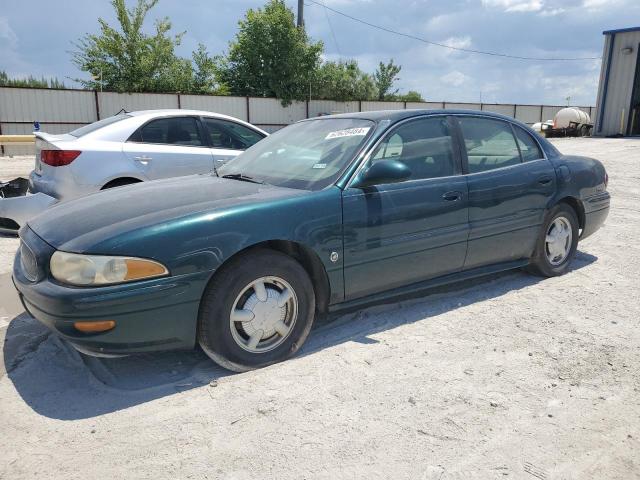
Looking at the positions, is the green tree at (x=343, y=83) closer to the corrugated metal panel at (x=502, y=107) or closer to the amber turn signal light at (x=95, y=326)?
the corrugated metal panel at (x=502, y=107)

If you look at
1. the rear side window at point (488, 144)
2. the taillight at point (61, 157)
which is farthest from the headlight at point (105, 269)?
the taillight at point (61, 157)

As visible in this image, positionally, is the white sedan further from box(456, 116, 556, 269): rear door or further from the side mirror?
box(456, 116, 556, 269): rear door

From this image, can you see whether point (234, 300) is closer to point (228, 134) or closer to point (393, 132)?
point (393, 132)

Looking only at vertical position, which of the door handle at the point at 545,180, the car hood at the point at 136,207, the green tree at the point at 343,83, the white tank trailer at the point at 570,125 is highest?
the green tree at the point at 343,83

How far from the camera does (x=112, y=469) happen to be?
7.27ft

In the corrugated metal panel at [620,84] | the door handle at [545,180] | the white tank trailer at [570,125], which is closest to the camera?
the door handle at [545,180]

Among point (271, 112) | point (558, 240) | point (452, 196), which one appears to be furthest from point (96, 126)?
point (271, 112)

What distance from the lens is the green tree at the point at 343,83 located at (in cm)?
3190

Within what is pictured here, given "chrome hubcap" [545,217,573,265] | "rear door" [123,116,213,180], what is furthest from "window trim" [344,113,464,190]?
"rear door" [123,116,213,180]

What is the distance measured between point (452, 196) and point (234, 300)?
185 cm

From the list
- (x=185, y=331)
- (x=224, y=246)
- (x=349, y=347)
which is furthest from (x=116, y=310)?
(x=349, y=347)

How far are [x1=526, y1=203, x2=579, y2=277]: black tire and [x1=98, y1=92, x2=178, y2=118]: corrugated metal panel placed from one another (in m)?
19.7

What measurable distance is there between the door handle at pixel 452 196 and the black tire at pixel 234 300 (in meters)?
1.28

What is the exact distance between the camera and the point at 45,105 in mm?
20266
